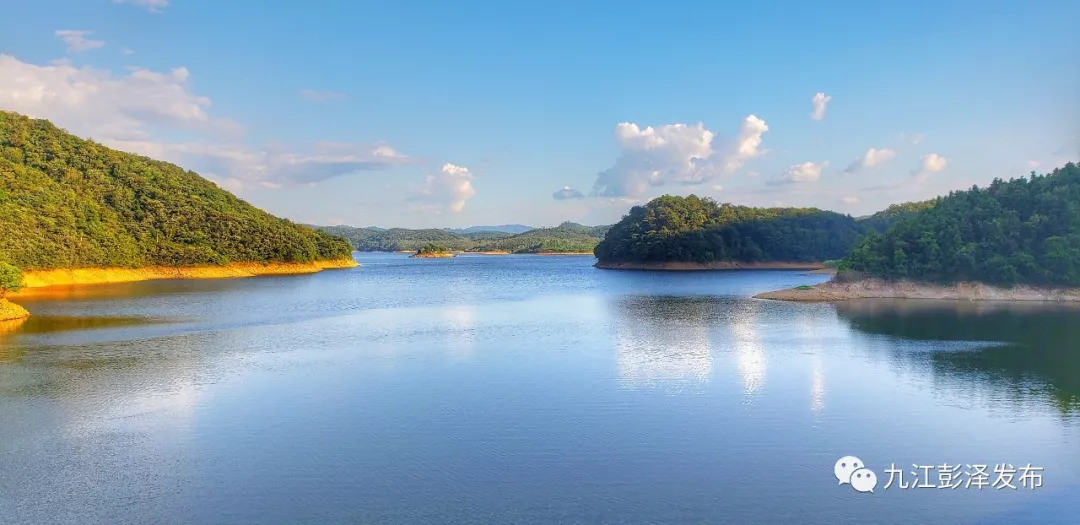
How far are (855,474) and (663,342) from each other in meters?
16.0

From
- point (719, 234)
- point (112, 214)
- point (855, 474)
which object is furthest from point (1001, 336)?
point (112, 214)

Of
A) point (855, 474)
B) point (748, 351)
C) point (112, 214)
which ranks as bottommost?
point (855, 474)

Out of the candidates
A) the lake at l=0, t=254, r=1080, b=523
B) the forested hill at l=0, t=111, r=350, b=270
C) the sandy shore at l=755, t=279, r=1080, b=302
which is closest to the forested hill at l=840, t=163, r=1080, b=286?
the sandy shore at l=755, t=279, r=1080, b=302

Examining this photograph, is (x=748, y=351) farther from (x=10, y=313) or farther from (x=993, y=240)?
(x=10, y=313)

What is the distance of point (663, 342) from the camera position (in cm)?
2770

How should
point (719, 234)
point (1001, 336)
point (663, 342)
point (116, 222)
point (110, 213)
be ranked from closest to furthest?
point (663, 342) < point (1001, 336) < point (116, 222) < point (110, 213) < point (719, 234)

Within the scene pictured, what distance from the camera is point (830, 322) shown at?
34.3 m

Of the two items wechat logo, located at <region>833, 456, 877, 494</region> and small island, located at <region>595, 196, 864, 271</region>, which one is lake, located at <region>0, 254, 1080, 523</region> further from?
small island, located at <region>595, 196, 864, 271</region>

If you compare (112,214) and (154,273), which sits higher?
(112,214)

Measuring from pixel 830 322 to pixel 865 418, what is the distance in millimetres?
20217

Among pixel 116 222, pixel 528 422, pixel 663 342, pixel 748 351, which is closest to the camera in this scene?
pixel 528 422

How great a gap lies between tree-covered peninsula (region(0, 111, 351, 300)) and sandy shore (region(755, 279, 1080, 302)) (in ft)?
219

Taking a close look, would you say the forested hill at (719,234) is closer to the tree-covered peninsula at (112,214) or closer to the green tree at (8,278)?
the tree-covered peninsula at (112,214)

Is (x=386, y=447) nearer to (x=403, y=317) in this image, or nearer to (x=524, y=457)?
(x=524, y=457)
